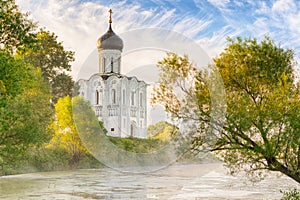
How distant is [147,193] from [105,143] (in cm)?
1289

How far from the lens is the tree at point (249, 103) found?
32.3 ft

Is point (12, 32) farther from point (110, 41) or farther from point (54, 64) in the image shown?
point (110, 41)

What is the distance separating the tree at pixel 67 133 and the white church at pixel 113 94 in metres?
2.20

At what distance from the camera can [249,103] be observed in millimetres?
10109

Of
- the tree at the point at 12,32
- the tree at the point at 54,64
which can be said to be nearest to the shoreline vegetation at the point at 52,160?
the tree at the point at 54,64

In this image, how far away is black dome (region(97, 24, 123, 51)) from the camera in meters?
46.4

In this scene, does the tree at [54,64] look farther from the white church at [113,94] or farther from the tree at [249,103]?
the tree at [249,103]

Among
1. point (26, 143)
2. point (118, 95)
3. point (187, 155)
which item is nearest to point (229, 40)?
point (187, 155)

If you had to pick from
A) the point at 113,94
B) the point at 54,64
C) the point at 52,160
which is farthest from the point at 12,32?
the point at 113,94

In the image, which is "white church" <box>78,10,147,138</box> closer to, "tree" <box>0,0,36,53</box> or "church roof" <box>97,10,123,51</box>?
"church roof" <box>97,10,123,51</box>

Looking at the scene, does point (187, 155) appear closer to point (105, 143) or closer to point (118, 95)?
point (105, 143)

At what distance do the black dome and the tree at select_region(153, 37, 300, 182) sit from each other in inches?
1377

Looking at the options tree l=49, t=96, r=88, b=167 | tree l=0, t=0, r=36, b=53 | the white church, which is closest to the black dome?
the white church

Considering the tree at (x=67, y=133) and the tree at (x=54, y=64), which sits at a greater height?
the tree at (x=54, y=64)
